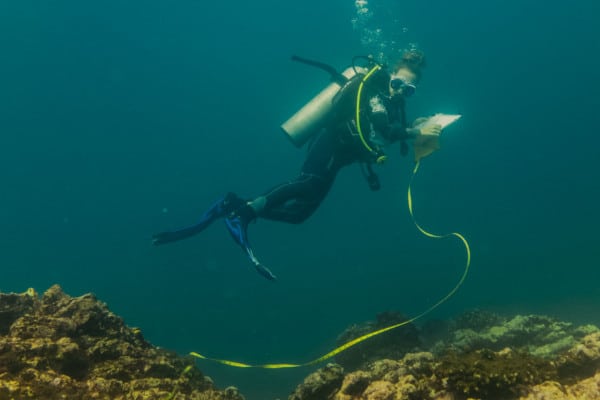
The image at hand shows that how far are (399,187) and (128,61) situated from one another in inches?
2141

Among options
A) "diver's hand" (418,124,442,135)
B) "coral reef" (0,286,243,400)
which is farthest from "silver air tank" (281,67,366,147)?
"coral reef" (0,286,243,400)

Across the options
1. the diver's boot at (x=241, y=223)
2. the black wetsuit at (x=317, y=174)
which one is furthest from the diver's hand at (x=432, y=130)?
the diver's boot at (x=241, y=223)

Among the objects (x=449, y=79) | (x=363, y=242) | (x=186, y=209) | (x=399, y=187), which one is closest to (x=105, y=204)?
(x=186, y=209)

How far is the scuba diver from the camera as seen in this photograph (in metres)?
6.88

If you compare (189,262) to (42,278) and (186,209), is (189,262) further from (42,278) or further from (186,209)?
(42,278)

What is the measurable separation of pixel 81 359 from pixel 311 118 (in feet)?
19.3

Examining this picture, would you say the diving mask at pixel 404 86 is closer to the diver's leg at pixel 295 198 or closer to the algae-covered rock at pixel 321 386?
the diver's leg at pixel 295 198

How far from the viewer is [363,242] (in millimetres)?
67375

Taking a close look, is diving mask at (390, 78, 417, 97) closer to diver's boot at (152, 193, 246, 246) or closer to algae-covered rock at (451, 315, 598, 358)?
diver's boot at (152, 193, 246, 246)

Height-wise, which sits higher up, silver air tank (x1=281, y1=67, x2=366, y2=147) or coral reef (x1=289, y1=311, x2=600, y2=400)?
silver air tank (x1=281, y1=67, x2=366, y2=147)

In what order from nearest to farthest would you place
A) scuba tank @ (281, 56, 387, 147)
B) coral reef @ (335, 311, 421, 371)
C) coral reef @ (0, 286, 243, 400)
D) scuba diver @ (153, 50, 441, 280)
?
coral reef @ (0, 286, 243, 400), scuba diver @ (153, 50, 441, 280), scuba tank @ (281, 56, 387, 147), coral reef @ (335, 311, 421, 371)

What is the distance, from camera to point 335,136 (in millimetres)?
7727

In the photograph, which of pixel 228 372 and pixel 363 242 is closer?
pixel 228 372

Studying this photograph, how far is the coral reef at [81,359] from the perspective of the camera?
318 cm
